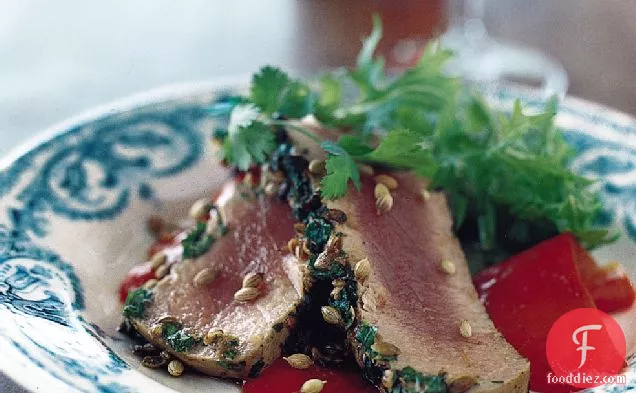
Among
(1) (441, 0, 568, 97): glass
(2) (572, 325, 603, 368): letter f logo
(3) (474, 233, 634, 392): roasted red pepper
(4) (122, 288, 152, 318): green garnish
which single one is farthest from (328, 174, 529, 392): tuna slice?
(1) (441, 0, 568, 97): glass

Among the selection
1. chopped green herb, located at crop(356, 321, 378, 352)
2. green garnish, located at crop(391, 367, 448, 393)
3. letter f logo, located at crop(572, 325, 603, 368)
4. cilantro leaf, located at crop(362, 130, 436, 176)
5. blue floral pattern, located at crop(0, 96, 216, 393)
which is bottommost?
letter f logo, located at crop(572, 325, 603, 368)

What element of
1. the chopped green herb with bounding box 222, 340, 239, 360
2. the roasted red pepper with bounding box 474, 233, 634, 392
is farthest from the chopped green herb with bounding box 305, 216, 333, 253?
the roasted red pepper with bounding box 474, 233, 634, 392

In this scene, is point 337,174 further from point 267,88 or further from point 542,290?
point 542,290

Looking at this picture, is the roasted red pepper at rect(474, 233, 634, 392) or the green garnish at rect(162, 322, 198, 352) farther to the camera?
the roasted red pepper at rect(474, 233, 634, 392)

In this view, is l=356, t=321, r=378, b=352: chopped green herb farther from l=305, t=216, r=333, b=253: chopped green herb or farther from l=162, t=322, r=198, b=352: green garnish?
l=162, t=322, r=198, b=352: green garnish

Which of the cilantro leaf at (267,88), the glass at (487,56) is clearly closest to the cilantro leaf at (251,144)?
the cilantro leaf at (267,88)

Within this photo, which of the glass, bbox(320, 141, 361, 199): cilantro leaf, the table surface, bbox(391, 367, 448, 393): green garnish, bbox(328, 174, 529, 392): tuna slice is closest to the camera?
bbox(391, 367, 448, 393): green garnish

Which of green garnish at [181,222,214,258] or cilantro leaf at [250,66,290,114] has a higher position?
cilantro leaf at [250,66,290,114]

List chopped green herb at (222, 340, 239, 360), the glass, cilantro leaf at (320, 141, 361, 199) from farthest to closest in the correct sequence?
1. the glass
2. cilantro leaf at (320, 141, 361, 199)
3. chopped green herb at (222, 340, 239, 360)
